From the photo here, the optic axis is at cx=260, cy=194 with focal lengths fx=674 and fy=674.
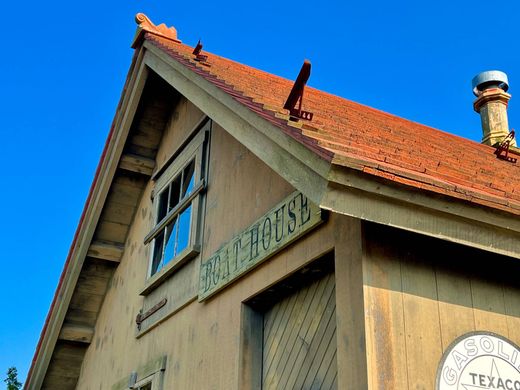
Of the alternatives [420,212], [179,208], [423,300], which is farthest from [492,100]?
[420,212]

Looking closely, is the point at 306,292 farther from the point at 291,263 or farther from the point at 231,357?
the point at 231,357

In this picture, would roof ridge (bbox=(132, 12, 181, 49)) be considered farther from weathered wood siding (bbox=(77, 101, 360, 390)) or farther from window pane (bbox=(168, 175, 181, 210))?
window pane (bbox=(168, 175, 181, 210))

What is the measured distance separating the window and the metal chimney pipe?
4535mm

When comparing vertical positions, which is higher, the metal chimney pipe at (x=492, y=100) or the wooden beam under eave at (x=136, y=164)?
the metal chimney pipe at (x=492, y=100)

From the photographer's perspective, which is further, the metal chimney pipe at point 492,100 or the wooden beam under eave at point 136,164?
the metal chimney pipe at point 492,100

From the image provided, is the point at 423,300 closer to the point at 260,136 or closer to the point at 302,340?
the point at 302,340

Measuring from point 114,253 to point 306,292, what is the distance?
4935mm

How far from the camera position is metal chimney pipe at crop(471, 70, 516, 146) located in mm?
9508

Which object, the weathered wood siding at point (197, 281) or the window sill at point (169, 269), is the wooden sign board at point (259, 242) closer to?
the weathered wood siding at point (197, 281)

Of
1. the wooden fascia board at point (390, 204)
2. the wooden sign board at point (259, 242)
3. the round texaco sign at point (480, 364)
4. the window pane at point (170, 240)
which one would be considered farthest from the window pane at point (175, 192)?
the round texaco sign at point (480, 364)

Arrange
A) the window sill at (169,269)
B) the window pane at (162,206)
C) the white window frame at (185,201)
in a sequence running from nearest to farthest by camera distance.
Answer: the window sill at (169,269), the white window frame at (185,201), the window pane at (162,206)

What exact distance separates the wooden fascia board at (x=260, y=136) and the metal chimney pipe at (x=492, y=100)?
16.7 ft

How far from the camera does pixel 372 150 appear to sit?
12.8ft

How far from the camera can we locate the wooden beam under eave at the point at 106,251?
8.79m
